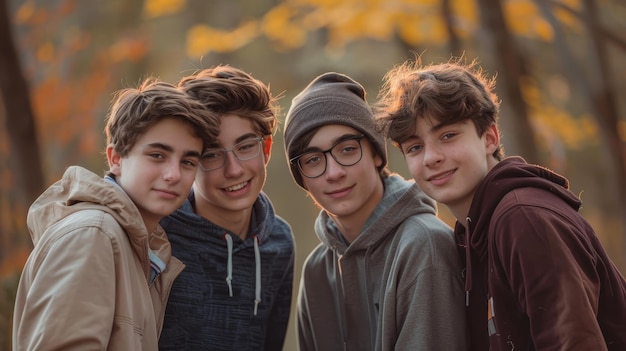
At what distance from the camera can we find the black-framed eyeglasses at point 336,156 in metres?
4.02

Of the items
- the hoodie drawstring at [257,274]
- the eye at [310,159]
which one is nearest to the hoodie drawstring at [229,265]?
the hoodie drawstring at [257,274]

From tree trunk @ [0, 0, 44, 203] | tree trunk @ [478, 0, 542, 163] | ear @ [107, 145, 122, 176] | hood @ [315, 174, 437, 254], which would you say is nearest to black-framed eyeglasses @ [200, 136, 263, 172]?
ear @ [107, 145, 122, 176]

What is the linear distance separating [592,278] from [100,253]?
6.75 ft

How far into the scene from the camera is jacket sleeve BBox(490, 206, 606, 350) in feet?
9.15

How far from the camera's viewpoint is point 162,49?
54.4 feet

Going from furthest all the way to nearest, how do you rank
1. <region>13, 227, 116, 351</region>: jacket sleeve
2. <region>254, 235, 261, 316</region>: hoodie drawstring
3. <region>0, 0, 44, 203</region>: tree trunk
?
<region>0, 0, 44, 203</region>: tree trunk
<region>254, 235, 261, 316</region>: hoodie drawstring
<region>13, 227, 116, 351</region>: jacket sleeve

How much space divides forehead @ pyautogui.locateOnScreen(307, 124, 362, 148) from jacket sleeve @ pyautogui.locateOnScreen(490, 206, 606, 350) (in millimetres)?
1242

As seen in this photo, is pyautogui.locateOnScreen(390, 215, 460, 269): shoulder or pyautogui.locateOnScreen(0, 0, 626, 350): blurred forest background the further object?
pyautogui.locateOnScreen(0, 0, 626, 350): blurred forest background

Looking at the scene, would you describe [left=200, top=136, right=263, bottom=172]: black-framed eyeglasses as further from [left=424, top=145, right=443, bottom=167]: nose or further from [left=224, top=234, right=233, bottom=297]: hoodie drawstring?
[left=424, top=145, right=443, bottom=167]: nose

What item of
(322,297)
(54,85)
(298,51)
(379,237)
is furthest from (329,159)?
(298,51)

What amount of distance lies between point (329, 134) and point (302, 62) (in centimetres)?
907

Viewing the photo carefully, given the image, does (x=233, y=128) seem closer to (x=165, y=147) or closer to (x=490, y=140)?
(x=165, y=147)

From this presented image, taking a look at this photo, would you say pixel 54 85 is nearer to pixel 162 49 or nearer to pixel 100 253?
pixel 162 49

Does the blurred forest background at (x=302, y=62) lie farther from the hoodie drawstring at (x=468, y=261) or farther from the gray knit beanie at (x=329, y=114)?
the hoodie drawstring at (x=468, y=261)
